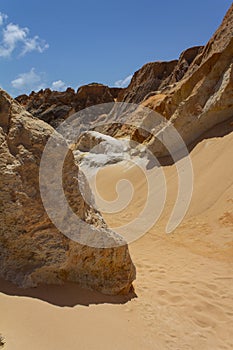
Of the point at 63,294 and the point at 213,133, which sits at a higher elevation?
the point at 213,133

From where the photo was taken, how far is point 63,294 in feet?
7.69

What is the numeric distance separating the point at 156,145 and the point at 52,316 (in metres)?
8.06

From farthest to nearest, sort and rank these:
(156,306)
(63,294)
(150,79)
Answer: (150,79) < (156,306) < (63,294)

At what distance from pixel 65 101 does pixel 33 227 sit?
3141 centimetres

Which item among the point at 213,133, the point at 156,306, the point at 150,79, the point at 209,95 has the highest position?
the point at 150,79

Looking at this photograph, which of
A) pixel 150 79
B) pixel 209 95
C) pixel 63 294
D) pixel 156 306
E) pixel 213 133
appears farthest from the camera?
pixel 150 79

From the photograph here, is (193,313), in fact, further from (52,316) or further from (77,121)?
(77,121)

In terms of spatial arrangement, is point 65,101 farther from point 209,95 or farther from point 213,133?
point 213,133

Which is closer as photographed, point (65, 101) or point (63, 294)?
point (63, 294)

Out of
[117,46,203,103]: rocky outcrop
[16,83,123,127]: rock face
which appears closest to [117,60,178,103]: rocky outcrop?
[117,46,203,103]: rocky outcrop

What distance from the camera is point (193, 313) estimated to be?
2807 mm

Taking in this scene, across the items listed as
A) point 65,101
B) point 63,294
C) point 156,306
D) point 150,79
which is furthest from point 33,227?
point 65,101

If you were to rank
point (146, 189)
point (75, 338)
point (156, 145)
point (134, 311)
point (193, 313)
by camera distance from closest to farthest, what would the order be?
point (75, 338) → point (134, 311) → point (193, 313) → point (146, 189) → point (156, 145)

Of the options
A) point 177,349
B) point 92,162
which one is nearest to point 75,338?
point 177,349
